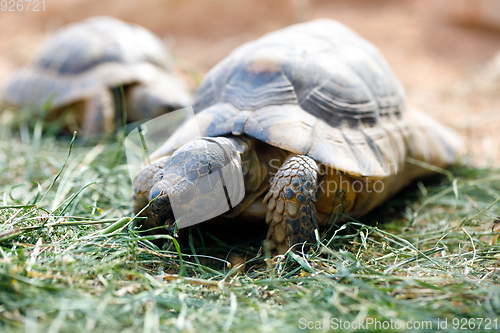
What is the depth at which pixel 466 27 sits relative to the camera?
34.1 feet

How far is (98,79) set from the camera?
4750mm

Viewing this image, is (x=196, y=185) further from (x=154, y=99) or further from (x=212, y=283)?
(x=154, y=99)

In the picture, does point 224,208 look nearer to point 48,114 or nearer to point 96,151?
point 96,151

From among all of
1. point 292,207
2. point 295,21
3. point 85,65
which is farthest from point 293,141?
point 295,21

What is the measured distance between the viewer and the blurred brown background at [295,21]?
28.9 ft

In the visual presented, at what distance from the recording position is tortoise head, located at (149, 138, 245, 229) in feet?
6.04

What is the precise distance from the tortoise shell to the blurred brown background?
2.86 meters

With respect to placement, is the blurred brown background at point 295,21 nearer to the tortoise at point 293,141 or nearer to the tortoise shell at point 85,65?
the tortoise shell at point 85,65

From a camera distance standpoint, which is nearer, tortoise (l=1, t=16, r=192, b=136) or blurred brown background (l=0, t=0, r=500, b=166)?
tortoise (l=1, t=16, r=192, b=136)

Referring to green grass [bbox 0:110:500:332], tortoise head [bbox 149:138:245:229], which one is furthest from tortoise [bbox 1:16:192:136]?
tortoise head [bbox 149:138:245:229]

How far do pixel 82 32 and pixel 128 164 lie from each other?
3086 millimetres

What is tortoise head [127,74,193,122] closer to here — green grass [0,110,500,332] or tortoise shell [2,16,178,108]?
tortoise shell [2,16,178,108]

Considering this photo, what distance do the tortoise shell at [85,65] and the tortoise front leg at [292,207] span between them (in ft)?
11.0

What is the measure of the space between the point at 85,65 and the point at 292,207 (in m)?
3.98
